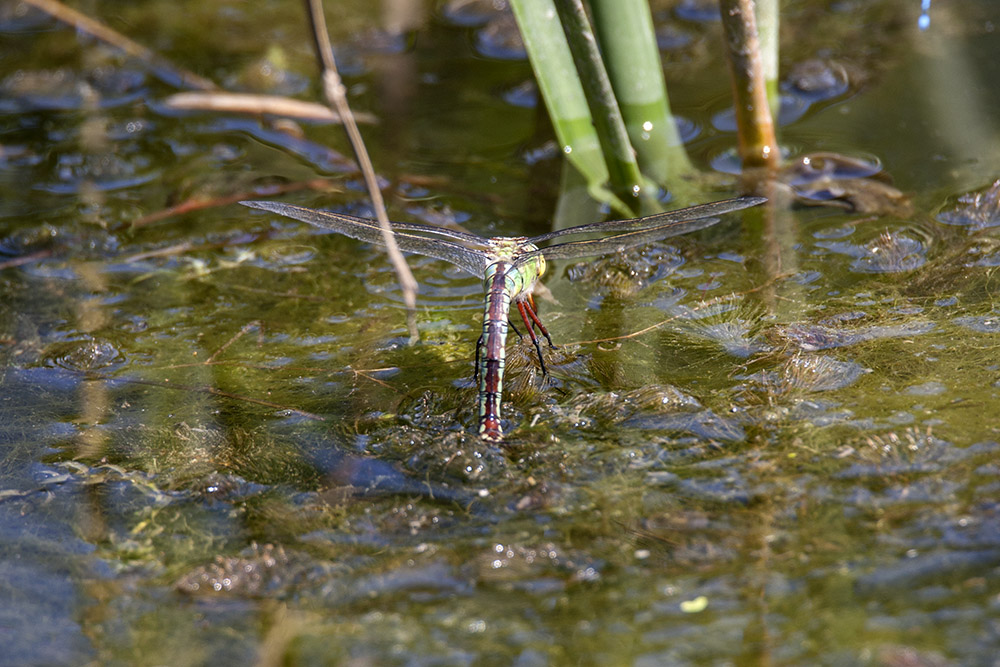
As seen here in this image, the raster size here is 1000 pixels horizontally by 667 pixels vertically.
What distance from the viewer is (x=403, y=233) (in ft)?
10.4

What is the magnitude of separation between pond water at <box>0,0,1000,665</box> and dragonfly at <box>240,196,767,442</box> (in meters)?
0.12

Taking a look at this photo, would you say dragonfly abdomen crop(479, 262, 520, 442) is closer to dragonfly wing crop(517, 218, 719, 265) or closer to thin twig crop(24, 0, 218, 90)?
dragonfly wing crop(517, 218, 719, 265)

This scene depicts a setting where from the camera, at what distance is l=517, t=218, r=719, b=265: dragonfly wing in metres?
2.81

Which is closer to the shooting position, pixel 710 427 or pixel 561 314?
pixel 710 427

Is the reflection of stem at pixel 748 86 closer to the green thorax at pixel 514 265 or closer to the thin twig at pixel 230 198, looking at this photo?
the green thorax at pixel 514 265

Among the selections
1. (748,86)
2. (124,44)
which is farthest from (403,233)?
(124,44)

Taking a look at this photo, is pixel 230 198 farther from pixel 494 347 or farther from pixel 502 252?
pixel 494 347

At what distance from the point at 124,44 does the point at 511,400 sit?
4249mm

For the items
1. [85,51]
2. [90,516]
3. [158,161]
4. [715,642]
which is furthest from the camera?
[85,51]

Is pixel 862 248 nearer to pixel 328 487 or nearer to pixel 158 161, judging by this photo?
pixel 328 487

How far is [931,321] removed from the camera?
2820 mm

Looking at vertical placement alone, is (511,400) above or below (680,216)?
below

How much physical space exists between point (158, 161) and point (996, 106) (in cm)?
427

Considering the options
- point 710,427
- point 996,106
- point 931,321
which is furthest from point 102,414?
point 996,106
